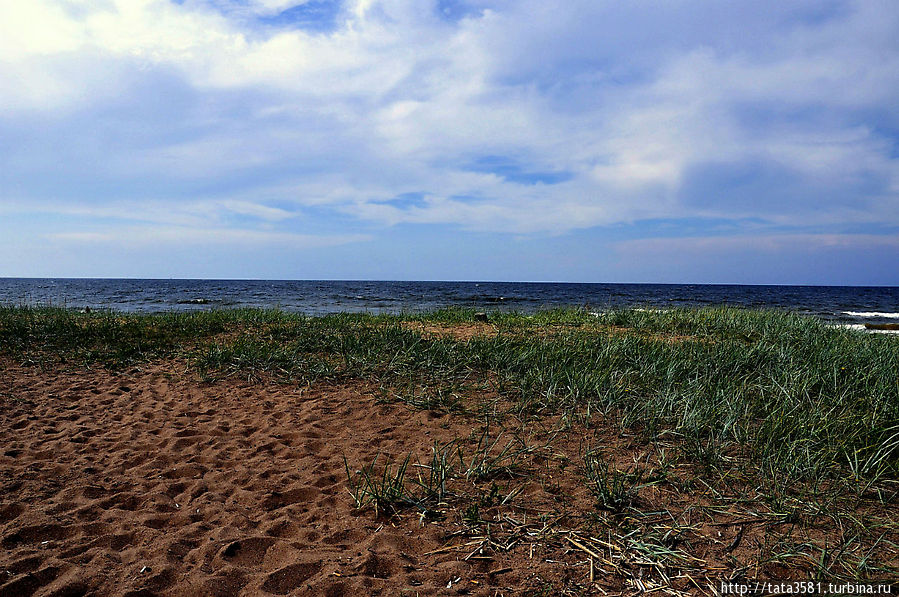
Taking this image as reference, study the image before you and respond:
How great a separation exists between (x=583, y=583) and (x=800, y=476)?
1.88 metres

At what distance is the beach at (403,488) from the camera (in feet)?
8.57

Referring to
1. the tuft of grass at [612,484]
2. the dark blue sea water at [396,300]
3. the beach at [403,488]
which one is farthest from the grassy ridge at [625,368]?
the dark blue sea water at [396,300]

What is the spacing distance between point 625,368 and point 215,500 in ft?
14.8

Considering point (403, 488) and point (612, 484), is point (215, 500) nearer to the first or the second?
point (403, 488)

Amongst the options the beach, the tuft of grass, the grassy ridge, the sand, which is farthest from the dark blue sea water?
the tuft of grass

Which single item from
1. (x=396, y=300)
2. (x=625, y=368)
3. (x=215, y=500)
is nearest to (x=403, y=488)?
(x=215, y=500)

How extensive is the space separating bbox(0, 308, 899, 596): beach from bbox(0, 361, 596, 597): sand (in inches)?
0.6

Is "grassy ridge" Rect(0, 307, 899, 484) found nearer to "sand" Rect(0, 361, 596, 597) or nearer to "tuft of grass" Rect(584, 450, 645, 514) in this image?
"tuft of grass" Rect(584, 450, 645, 514)

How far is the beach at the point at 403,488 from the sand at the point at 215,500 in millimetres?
15

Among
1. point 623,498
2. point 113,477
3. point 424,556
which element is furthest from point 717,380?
point 113,477

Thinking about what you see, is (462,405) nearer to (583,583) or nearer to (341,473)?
(341,473)

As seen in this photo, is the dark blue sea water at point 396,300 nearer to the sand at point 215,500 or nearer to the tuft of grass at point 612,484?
the sand at point 215,500

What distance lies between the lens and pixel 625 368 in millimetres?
6039

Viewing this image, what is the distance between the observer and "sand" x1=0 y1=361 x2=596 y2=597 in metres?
2.59
